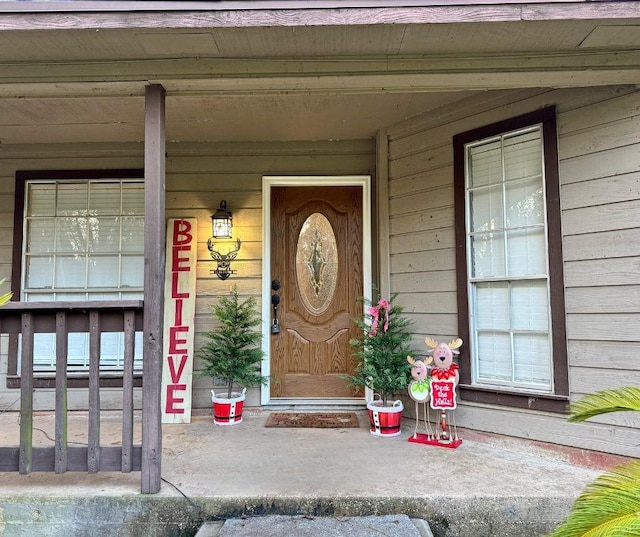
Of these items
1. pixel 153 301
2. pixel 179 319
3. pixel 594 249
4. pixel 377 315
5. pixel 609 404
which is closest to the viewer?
pixel 609 404

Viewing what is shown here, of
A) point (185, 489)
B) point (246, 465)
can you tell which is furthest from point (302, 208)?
point (185, 489)

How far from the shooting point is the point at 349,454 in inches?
104

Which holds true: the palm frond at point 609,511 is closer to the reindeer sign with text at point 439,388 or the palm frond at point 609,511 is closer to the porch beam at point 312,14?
the reindeer sign with text at point 439,388

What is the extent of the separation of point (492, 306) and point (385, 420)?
1025 mm

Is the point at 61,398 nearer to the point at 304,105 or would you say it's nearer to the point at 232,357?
the point at 232,357

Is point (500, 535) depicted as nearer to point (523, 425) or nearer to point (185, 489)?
point (523, 425)

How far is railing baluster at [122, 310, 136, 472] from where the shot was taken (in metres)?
2.20

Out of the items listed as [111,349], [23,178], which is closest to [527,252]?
[111,349]

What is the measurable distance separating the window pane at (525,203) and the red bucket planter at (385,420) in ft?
4.69

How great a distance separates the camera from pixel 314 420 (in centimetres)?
336

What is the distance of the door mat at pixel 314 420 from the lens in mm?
3248

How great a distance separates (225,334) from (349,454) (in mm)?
1312

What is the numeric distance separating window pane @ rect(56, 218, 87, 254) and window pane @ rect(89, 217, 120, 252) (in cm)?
7

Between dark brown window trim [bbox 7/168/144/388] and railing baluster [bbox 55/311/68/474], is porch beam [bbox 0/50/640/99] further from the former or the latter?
dark brown window trim [bbox 7/168/144/388]
